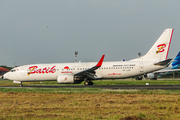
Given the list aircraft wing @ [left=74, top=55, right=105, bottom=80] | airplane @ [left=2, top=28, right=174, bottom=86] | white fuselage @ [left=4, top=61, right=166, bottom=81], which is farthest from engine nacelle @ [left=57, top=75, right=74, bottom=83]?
white fuselage @ [left=4, top=61, right=166, bottom=81]

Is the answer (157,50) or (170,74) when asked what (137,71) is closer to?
(157,50)

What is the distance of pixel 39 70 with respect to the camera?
105 feet

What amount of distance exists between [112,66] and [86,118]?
21941 millimetres

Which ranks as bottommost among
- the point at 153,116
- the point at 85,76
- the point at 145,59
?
the point at 153,116

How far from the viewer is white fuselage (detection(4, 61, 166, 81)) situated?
101ft

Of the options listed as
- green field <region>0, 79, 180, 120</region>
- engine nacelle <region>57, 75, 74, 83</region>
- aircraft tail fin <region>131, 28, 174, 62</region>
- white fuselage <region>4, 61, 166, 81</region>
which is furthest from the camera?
aircraft tail fin <region>131, 28, 174, 62</region>

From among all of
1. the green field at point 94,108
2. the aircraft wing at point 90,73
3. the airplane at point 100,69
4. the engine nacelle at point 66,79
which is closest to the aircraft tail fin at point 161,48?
the airplane at point 100,69

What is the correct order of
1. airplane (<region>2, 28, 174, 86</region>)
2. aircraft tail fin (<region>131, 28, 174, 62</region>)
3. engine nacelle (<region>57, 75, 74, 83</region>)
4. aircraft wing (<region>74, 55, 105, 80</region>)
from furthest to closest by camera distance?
aircraft tail fin (<region>131, 28, 174, 62</region>) → airplane (<region>2, 28, 174, 86</region>) → aircraft wing (<region>74, 55, 105, 80</region>) → engine nacelle (<region>57, 75, 74, 83</region>)

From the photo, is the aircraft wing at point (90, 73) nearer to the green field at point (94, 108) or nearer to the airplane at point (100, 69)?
the airplane at point (100, 69)

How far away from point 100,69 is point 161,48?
8.36 m

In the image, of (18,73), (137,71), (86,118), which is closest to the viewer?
(86,118)

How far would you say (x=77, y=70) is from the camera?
1240 inches

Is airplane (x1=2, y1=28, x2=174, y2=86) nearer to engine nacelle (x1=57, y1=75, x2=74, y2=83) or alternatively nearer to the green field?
engine nacelle (x1=57, y1=75, x2=74, y2=83)

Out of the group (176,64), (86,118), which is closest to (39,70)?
(86,118)
